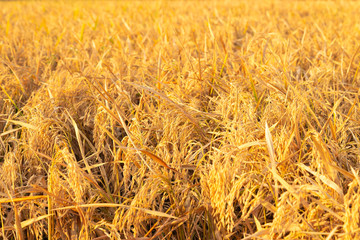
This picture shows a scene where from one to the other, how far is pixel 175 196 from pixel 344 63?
122 centimetres

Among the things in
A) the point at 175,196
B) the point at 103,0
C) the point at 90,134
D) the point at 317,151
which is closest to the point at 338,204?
the point at 317,151

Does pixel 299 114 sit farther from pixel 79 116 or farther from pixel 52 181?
pixel 79 116

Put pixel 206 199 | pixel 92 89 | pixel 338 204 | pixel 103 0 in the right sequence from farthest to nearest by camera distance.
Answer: pixel 103 0, pixel 92 89, pixel 206 199, pixel 338 204

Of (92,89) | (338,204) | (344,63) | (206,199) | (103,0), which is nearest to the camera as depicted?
(338,204)

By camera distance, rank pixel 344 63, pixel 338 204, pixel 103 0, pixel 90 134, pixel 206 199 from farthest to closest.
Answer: pixel 103 0 → pixel 344 63 → pixel 90 134 → pixel 206 199 → pixel 338 204

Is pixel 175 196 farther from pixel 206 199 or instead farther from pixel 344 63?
pixel 344 63

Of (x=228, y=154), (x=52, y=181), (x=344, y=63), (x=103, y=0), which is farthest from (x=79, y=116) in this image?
(x=103, y=0)

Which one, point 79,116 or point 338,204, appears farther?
point 79,116

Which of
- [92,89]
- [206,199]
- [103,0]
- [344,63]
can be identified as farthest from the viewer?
[103,0]

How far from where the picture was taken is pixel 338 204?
0.76 m

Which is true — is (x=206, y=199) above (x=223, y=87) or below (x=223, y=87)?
below

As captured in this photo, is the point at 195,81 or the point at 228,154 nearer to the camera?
the point at 228,154

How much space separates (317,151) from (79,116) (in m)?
0.93

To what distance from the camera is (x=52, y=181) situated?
2.98 ft
